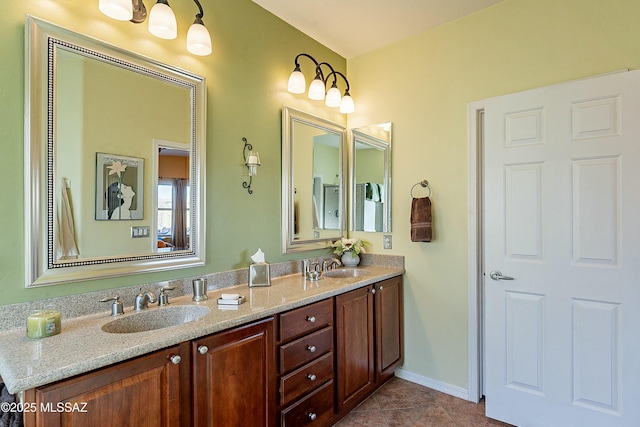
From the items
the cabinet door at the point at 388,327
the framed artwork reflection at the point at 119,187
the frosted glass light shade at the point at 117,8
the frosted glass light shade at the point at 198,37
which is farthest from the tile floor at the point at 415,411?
the frosted glass light shade at the point at 117,8

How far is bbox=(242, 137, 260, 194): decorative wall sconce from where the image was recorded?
218cm

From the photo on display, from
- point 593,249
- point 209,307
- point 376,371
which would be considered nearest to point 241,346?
point 209,307

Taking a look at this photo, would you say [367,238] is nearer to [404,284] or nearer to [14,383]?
[404,284]

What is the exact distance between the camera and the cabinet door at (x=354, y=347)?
6.98 feet

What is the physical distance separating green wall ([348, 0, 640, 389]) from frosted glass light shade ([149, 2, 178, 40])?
1.79m

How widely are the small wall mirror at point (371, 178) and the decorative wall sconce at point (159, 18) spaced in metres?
1.56

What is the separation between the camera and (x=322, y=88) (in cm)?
258

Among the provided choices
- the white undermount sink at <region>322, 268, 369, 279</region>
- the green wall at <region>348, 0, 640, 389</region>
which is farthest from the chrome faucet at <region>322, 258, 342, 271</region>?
the green wall at <region>348, 0, 640, 389</region>

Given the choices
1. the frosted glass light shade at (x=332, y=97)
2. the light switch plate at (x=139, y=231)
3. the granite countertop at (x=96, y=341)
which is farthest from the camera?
the frosted glass light shade at (x=332, y=97)

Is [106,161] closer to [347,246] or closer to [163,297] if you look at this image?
[163,297]

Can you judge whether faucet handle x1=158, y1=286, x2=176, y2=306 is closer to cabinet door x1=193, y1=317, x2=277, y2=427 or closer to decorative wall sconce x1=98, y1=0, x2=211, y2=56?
cabinet door x1=193, y1=317, x2=277, y2=427

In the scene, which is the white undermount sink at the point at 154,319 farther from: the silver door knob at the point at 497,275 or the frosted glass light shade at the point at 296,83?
the silver door knob at the point at 497,275

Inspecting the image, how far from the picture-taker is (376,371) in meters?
2.46

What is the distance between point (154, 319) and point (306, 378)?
34.2 inches
